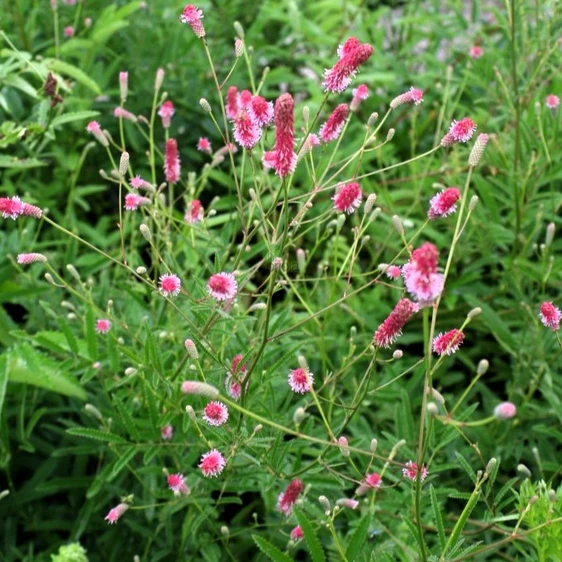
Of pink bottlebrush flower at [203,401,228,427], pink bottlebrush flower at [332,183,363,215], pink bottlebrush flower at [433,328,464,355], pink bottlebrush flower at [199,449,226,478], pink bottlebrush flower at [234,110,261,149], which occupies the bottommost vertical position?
pink bottlebrush flower at [199,449,226,478]

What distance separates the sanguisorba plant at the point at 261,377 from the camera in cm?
115

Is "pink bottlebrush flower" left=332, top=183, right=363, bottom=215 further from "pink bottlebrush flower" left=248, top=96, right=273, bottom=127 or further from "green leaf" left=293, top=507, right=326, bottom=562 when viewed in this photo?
"green leaf" left=293, top=507, right=326, bottom=562

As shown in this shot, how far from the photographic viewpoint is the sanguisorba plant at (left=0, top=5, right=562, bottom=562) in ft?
3.78

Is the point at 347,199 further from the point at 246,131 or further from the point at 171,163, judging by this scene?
the point at 171,163

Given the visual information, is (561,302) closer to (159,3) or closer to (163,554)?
(163,554)

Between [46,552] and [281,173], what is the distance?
894 millimetres

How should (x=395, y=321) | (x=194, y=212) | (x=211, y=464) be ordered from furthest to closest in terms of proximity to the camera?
(x=194, y=212) → (x=211, y=464) → (x=395, y=321)

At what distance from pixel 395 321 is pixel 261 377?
0.97 ft

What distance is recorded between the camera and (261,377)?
4.42 ft

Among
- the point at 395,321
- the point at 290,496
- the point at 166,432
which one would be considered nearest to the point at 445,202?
the point at 395,321

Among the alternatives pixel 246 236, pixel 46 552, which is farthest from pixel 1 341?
pixel 246 236

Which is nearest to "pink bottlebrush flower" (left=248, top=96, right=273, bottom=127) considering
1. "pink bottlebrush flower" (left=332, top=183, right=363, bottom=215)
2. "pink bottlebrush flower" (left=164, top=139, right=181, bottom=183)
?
"pink bottlebrush flower" (left=332, top=183, right=363, bottom=215)

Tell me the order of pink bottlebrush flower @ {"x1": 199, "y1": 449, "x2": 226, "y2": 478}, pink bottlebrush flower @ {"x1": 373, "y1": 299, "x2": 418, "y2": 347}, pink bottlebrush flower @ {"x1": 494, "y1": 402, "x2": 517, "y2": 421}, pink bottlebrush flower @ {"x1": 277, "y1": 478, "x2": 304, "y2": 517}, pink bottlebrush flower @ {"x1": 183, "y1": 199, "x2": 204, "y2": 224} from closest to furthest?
pink bottlebrush flower @ {"x1": 494, "y1": 402, "x2": 517, "y2": 421}
pink bottlebrush flower @ {"x1": 373, "y1": 299, "x2": 418, "y2": 347}
pink bottlebrush flower @ {"x1": 199, "y1": 449, "x2": 226, "y2": 478}
pink bottlebrush flower @ {"x1": 277, "y1": 478, "x2": 304, "y2": 517}
pink bottlebrush flower @ {"x1": 183, "y1": 199, "x2": 204, "y2": 224}

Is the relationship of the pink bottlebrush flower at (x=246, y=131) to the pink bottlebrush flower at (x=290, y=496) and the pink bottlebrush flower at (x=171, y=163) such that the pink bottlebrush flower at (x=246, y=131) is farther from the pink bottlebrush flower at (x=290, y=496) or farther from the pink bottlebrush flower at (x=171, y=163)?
the pink bottlebrush flower at (x=290, y=496)
